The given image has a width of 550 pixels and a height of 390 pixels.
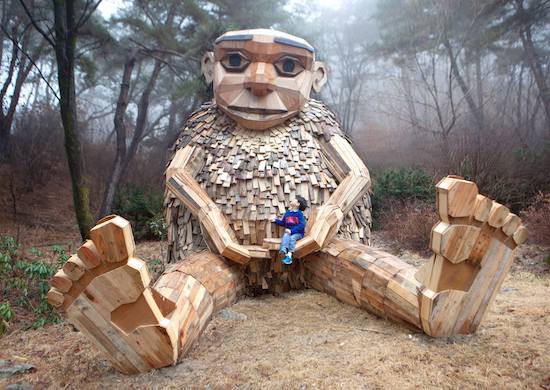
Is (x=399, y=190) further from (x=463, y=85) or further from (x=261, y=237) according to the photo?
(x=261, y=237)

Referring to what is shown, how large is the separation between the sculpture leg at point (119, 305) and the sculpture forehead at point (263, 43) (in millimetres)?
1445

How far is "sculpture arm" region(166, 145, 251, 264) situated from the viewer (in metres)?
2.09

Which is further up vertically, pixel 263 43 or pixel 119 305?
pixel 263 43

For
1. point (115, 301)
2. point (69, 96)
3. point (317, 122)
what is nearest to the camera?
point (115, 301)

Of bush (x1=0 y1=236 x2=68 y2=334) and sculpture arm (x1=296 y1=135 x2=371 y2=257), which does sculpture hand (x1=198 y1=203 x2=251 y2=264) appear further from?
bush (x1=0 y1=236 x2=68 y2=334)

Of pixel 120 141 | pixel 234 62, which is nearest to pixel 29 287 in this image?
pixel 234 62

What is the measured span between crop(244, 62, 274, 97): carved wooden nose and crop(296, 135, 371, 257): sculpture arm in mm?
482

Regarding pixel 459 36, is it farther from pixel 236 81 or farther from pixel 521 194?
pixel 236 81

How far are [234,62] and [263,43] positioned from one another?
0.70 ft

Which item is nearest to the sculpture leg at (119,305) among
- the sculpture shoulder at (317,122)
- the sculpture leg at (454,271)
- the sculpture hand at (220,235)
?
the sculpture hand at (220,235)

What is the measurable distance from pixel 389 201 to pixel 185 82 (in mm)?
3264

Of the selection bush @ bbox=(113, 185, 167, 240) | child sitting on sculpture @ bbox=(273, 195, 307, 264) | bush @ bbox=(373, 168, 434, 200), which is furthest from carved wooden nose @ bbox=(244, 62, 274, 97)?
bush @ bbox=(373, 168, 434, 200)

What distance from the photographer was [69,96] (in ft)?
10.9

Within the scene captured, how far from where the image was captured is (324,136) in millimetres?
2514
